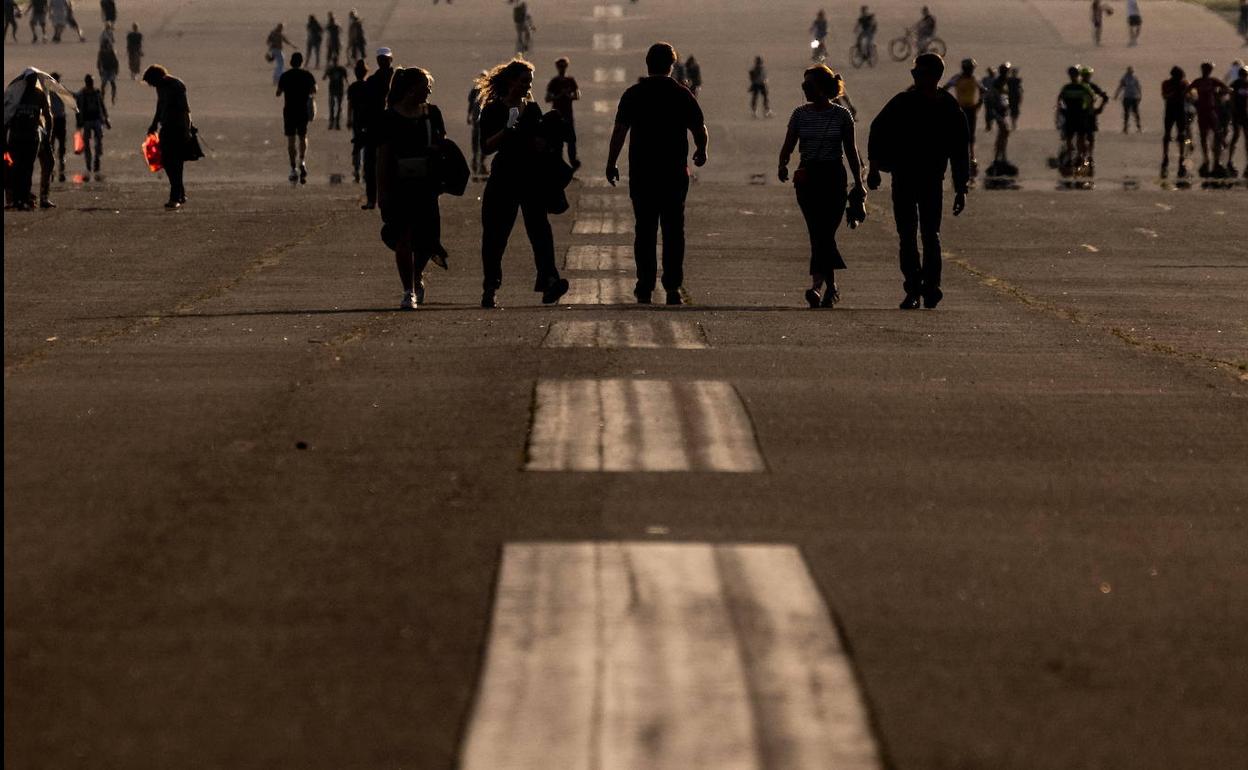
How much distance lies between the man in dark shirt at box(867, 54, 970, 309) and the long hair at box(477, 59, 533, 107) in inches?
98.6

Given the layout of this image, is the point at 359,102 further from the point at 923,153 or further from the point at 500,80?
the point at 923,153

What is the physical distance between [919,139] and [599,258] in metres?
5.06

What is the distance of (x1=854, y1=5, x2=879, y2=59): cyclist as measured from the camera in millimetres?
63256

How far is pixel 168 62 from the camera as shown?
206 feet

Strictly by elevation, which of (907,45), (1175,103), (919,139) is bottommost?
(1175,103)

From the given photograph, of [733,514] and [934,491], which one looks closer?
[733,514]

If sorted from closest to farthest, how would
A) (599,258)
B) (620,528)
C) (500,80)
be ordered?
(620,528) → (500,80) → (599,258)

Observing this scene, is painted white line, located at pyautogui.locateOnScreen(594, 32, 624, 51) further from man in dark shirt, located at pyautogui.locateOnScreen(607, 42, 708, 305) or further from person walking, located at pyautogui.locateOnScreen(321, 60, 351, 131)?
man in dark shirt, located at pyautogui.locateOnScreen(607, 42, 708, 305)

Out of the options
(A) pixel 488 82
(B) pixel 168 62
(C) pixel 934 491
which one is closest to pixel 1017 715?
(C) pixel 934 491

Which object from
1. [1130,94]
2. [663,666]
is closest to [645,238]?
[663,666]

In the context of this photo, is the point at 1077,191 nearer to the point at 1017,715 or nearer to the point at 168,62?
the point at 1017,715

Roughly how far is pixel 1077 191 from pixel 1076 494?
2301 cm

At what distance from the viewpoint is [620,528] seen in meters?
7.24

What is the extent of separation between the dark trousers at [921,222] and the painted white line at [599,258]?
389 centimetres
